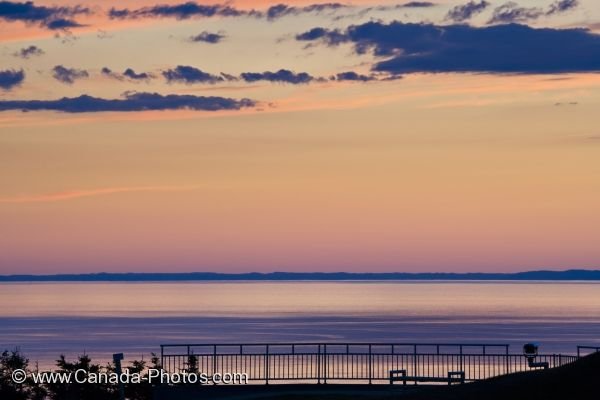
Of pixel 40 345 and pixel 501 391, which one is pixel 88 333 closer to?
pixel 40 345

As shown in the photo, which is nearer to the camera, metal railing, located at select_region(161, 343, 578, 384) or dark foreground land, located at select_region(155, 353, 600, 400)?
dark foreground land, located at select_region(155, 353, 600, 400)

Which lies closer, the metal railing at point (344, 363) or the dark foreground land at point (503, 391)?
the dark foreground land at point (503, 391)

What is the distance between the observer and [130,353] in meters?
117

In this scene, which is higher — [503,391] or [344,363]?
[344,363]

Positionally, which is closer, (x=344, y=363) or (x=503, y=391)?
(x=503, y=391)

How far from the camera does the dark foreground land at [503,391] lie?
107ft

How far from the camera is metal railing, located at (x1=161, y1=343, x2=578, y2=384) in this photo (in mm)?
46188

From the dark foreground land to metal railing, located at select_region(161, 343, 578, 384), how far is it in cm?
256

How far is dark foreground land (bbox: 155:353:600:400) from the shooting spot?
32.7m

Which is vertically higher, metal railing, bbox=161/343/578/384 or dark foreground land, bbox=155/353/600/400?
metal railing, bbox=161/343/578/384

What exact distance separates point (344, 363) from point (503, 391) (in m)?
67.8

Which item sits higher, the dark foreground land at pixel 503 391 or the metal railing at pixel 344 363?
the metal railing at pixel 344 363

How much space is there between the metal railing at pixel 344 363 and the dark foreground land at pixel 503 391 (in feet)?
8.39

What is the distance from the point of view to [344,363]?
3962 inches
